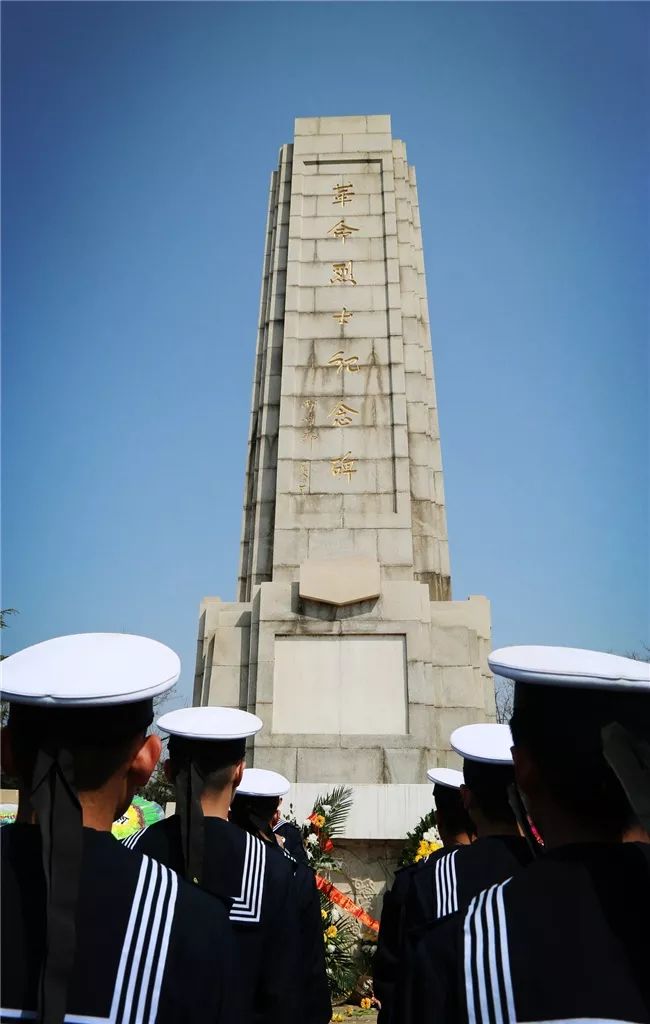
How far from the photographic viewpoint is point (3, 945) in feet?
4.20

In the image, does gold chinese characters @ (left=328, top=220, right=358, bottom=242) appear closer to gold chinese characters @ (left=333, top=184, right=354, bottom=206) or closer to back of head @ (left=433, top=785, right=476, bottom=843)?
gold chinese characters @ (left=333, top=184, right=354, bottom=206)

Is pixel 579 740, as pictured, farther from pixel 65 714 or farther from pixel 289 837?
pixel 289 837

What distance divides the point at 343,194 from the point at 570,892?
37.2 ft

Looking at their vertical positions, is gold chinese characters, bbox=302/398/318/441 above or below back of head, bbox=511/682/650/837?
above

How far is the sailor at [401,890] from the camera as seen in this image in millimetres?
2836

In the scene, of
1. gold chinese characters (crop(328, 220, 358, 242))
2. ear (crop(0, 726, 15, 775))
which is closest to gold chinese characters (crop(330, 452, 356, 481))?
gold chinese characters (crop(328, 220, 358, 242))

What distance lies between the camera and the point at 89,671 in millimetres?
1532

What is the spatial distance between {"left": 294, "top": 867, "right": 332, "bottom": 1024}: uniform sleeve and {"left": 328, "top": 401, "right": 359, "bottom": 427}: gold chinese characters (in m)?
7.64

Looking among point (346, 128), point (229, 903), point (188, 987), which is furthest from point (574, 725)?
point (346, 128)

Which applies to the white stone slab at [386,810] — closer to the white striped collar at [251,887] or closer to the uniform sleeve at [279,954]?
the uniform sleeve at [279,954]

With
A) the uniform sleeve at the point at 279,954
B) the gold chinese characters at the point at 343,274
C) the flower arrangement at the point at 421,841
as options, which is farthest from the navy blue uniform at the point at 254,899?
the gold chinese characters at the point at 343,274

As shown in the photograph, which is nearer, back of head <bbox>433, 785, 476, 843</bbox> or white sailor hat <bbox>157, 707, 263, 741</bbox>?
white sailor hat <bbox>157, 707, 263, 741</bbox>

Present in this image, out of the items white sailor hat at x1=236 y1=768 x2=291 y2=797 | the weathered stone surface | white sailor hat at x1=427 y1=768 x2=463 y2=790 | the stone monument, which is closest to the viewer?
white sailor hat at x1=427 y1=768 x2=463 y2=790

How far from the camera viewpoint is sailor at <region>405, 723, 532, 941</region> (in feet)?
7.77
